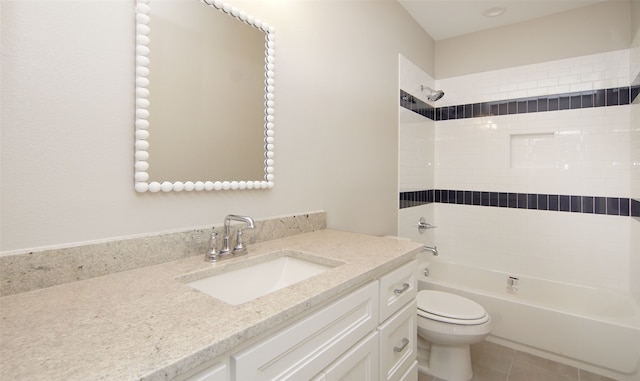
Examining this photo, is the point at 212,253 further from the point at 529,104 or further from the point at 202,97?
the point at 529,104

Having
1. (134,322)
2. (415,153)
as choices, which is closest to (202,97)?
(134,322)

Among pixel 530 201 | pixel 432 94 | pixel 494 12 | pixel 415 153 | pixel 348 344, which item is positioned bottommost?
pixel 348 344

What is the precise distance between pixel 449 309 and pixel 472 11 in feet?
7.87

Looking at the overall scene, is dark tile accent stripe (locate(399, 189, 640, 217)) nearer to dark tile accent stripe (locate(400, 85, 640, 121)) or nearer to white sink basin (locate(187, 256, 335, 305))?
dark tile accent stripe (locate(400, 85, 640, 121))

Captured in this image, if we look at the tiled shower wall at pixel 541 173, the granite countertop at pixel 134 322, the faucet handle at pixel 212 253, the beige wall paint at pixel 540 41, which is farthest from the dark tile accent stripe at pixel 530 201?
the granite countertop at pixel 134 322

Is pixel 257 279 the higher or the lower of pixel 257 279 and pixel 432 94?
A: the lower

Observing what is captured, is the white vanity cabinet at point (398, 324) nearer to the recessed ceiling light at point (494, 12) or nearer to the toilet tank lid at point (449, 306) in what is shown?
the toilet tank lid at point (449, 306)

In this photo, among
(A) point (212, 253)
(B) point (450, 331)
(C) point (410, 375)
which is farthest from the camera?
(B) point (450, 331)

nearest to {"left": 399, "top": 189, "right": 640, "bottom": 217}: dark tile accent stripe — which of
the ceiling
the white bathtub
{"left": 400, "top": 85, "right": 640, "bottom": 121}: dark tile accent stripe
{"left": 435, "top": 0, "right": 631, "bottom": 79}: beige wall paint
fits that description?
the white bathtub

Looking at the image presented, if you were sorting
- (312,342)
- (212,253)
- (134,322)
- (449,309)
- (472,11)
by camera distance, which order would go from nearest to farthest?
1. (134,322)
2. (312,342)
3. (212,253)
4. (449,309)
5. (472,11)

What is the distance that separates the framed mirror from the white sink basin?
13.2 inches

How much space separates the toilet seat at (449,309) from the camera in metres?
1.84

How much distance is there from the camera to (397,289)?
4.12 ft

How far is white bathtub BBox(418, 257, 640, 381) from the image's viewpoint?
74.5 inches
